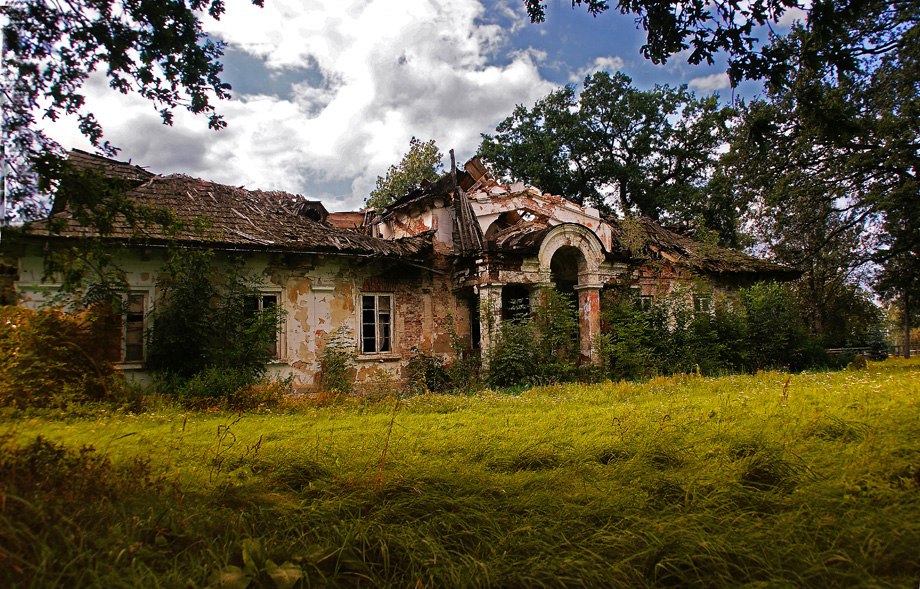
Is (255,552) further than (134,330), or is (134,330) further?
(134,330)

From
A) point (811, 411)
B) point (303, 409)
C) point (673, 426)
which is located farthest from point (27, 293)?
point (811, 411)

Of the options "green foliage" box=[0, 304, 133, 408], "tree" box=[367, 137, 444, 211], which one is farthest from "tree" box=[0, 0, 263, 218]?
"tree" box=[367, 137, 444, 211]

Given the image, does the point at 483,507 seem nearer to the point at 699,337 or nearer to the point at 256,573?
the point at 256,573

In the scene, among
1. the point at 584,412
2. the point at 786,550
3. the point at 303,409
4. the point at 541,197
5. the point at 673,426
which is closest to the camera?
the point at 786,550

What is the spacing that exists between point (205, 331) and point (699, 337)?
41.3ft

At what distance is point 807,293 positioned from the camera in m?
27.2

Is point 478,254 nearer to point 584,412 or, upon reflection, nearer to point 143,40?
point 584,412

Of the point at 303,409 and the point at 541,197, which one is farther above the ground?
the point at 541,197

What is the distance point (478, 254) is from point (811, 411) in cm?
846

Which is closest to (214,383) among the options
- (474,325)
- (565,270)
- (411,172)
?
(474,325)

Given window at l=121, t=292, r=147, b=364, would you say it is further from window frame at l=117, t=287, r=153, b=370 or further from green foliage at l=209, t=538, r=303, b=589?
green foliage at l=209, t=538, r=303, b=589

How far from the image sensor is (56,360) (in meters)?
7.54

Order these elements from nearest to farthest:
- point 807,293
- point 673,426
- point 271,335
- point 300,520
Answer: point 300,520 < point 673,426 < point 271,335 < point 807,293

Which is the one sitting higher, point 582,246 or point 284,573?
point 582,246
